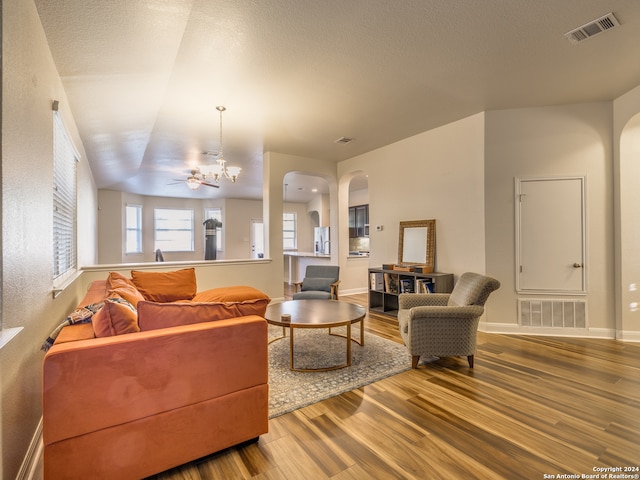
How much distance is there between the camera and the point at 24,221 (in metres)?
1.68

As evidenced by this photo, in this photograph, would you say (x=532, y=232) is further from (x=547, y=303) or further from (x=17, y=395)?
(x=17, y=395)

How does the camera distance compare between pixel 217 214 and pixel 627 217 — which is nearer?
pixel 627 217

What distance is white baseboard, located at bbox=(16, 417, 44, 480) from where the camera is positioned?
1.62 meters

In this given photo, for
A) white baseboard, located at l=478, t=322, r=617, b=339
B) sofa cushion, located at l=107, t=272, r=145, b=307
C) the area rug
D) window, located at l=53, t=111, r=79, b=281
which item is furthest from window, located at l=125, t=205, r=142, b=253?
white baseboard, located at l=478, t=322, r=617, b=339

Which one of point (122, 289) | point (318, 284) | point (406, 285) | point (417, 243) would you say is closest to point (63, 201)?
point (122, 289)

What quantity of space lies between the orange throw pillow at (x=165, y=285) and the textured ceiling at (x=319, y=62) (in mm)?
1939

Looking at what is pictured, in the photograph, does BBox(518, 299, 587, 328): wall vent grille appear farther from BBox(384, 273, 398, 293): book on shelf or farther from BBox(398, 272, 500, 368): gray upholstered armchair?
BBox(384, 273, 398, 293): book on shelf

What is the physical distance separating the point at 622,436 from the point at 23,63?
13.4 ft

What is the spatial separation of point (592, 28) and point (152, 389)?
3.93 metres

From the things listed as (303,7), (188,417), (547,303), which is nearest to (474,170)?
(547,303)

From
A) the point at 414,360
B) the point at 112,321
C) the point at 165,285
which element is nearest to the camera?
the point at 112,321

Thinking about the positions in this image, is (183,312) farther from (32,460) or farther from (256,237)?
(256,237)

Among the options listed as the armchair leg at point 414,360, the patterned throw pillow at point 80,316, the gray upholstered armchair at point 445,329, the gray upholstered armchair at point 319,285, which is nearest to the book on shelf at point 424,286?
the gray upholstered armchair at point 319,285

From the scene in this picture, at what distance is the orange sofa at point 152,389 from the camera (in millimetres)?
1400
